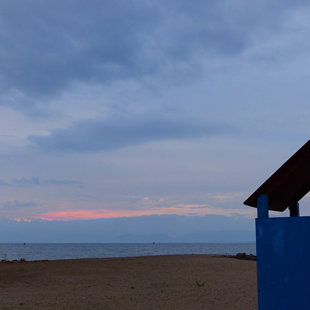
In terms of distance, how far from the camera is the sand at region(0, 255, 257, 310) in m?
17.0

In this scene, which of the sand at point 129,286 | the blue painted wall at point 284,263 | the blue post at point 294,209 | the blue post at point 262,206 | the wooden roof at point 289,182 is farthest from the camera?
the sand at point 129,286

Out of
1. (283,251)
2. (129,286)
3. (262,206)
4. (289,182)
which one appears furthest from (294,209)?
(129,286)

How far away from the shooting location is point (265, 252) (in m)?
9.20

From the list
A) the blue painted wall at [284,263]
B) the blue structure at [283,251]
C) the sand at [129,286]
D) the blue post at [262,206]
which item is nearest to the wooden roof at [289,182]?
the blue structure at [283,251]

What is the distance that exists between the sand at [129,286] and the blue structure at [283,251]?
24.9 feet

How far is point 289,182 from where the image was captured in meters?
10.2

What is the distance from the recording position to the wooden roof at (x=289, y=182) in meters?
9.29

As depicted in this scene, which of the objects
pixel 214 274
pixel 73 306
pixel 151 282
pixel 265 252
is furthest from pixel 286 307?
pixel 214 274

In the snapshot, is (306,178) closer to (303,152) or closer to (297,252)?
(303,152)

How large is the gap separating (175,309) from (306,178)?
326 inches

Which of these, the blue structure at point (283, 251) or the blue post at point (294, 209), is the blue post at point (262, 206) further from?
the blue post at point (294, 209)

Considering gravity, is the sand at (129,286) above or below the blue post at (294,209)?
below

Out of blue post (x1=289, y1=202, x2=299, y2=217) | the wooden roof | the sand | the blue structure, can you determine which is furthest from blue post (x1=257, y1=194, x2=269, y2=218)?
the sand

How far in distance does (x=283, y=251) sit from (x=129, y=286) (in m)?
14.5
